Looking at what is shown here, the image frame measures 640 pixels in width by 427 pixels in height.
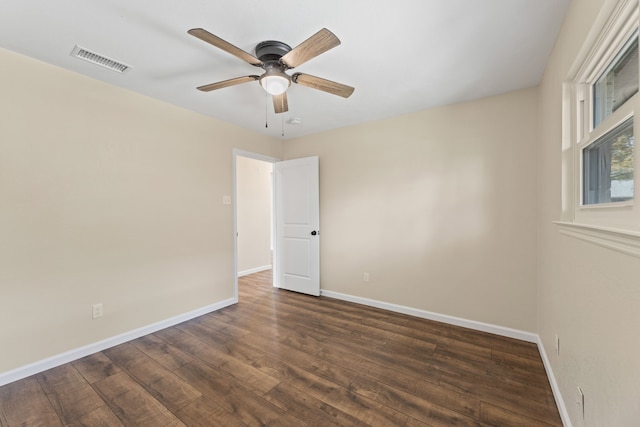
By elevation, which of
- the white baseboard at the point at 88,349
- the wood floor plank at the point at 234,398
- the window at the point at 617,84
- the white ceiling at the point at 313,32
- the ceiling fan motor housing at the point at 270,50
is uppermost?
the white ceiling at the point at 313,32

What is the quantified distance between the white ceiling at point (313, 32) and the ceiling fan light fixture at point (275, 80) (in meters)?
0.23

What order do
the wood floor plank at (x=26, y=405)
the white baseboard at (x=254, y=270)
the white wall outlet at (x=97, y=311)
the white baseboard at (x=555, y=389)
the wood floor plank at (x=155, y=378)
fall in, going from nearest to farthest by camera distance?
the white baseboard at (x=555, y=389), the wood floor plank at (x=26, y=405), the wood floor plank at (x=155, y=378), the white wall outlet at (x=97, y=311), the white baseboard at (x=254, y=270)

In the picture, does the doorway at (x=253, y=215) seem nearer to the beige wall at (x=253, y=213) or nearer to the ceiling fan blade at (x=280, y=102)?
the beige wall at (x=253, y=213)

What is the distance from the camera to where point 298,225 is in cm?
417

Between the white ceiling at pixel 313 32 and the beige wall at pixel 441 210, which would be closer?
the white ceiling at pixel 313 32

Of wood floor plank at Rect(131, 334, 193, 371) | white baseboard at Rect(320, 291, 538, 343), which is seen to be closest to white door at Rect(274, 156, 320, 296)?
white baseboard at Rect(320, 291, 538, 343)

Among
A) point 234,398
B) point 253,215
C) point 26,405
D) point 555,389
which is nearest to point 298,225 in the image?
point 253,215

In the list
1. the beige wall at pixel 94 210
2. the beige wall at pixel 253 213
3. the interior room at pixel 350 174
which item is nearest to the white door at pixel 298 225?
the interior room at pixel 350 174

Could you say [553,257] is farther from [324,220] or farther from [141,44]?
[141,44]

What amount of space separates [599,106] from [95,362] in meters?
4.09

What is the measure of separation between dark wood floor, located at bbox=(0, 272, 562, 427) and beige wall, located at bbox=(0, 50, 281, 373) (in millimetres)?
411

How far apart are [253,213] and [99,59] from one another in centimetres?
382

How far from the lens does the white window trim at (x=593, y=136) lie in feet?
3.06

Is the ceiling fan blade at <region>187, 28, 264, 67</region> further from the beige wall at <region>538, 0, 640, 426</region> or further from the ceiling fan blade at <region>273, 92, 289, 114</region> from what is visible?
the beige wall at <region>538, 0, 640, 426</region>
